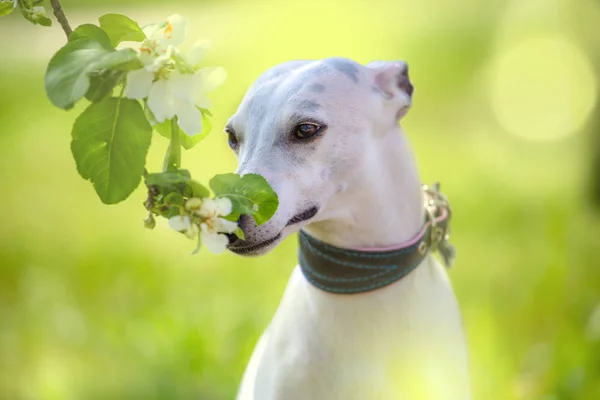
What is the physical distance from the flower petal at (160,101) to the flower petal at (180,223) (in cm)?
10

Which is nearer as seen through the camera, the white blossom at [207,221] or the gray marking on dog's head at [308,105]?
the white blossom at [207,221]

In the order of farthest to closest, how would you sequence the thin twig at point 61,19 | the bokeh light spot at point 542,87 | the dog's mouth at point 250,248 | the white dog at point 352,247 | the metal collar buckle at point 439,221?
the bokeh light spot at point 542,87 → the metal collar buckle at point 439,221 → the white dog at point 352,247 → the dog's mouth at point 250,248 → the thin twig at point 61,19

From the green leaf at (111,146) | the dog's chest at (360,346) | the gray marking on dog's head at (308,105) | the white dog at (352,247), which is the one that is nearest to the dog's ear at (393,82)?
the white dog at (352,247)

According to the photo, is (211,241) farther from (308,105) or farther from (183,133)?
(308,105)

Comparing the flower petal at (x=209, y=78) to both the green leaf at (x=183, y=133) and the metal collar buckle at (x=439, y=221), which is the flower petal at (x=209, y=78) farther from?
the metal collar buckle at (x=439, y=221)

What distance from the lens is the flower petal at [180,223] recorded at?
0.75 m

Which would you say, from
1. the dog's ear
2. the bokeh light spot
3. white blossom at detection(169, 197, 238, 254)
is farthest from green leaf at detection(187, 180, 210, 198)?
the bokeh light spot

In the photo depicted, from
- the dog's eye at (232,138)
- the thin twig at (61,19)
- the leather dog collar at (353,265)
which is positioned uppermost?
the thin twig at (61,19)

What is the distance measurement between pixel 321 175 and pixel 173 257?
156 cm

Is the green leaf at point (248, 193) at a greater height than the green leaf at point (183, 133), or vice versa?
the green leaf at point (183, 133)

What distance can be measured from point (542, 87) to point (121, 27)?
7.02 feet

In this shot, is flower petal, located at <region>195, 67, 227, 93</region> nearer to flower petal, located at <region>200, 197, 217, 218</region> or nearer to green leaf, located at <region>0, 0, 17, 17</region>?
flower petal, located at <region>200, 197, 217, 218</region>

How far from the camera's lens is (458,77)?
9.98 feet

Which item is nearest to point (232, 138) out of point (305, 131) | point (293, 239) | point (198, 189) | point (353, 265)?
point (305, 131)
